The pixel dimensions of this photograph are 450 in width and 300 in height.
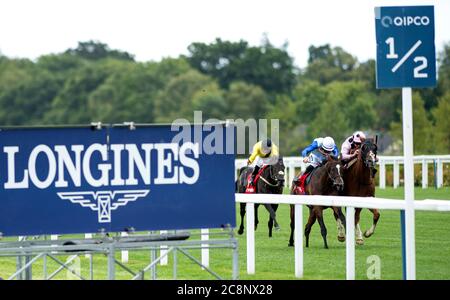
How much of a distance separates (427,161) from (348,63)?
69.1 metres

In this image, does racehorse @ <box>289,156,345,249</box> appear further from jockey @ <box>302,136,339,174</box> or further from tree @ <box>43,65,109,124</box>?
tree @ <box>43,65,109,124</box>

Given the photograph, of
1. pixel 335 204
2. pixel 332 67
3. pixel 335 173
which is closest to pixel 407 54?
pixel 335 204

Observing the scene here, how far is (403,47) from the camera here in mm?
10453

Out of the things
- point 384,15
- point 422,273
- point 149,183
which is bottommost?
point 422,273

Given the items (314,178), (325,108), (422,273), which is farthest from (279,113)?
(422,273)

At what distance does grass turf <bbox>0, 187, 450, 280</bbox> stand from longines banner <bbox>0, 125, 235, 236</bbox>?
2.94m

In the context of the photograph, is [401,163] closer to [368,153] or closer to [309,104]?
[368,153]

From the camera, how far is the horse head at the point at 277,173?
19.8m

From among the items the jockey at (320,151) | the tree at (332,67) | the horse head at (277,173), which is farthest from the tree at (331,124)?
the jockey at (320,151)

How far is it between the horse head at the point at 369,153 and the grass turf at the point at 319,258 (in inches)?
40.0

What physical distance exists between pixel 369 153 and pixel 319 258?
11.1 feet
